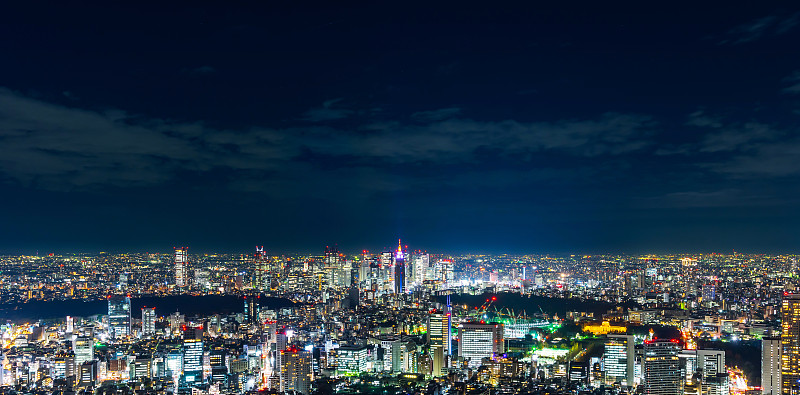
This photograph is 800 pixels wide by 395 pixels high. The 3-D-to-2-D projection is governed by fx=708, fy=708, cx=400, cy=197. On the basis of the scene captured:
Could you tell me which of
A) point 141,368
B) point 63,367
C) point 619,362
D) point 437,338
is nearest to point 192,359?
point 141,368

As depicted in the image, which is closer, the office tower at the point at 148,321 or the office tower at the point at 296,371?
the office tower at the point at 296,371

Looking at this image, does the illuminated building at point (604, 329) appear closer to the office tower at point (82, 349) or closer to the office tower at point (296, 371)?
the office tower at point (296, 371)

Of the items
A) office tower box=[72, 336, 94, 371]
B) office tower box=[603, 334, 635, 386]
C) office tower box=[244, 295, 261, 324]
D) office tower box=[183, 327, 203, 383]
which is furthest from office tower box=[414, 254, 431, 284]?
office tower box=[72, 336, 94, 371]

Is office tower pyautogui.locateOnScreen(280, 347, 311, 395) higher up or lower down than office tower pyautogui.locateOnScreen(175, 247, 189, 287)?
lower down

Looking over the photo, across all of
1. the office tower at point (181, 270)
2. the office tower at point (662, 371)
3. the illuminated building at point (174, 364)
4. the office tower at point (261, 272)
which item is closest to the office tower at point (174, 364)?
the illuminated building at point (174, 364)

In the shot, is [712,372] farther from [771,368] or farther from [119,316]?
[119,316]

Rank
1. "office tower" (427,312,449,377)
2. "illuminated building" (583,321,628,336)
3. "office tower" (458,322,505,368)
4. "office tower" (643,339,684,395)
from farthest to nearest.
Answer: "illuminated building" (583,321,628,336) → "office tower" (458,322,505,368) → "office tower" (427,312,449,377) → "office tower" (643,339,684,395)

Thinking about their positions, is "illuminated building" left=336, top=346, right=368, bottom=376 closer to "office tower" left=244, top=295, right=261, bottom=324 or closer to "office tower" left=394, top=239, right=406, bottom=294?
"office tower" left=244, top=295, right=261, bottom=324
